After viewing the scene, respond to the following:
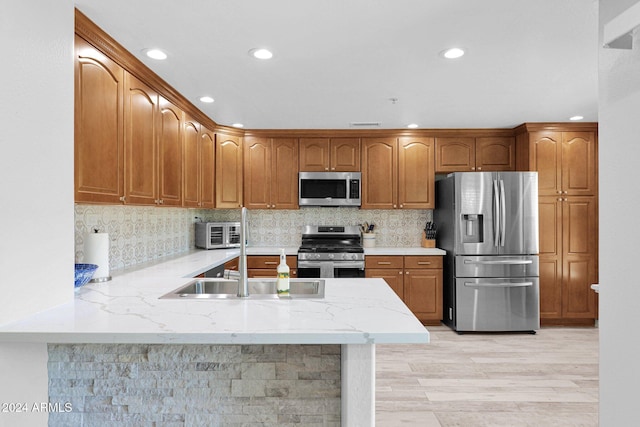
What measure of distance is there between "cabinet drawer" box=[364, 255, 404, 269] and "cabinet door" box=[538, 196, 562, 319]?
1.58m

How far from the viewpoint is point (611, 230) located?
1.50 metres

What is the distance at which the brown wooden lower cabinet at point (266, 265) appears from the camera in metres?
4.24

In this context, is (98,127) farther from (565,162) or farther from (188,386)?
(565,162)

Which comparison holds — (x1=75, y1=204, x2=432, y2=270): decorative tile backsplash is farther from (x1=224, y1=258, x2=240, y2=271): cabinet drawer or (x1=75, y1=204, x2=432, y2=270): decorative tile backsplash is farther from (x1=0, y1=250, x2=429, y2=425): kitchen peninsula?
(x1=0, y1=250, x2=429, y2=425): kitchen peninsula

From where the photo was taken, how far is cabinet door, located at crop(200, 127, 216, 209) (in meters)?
3.85

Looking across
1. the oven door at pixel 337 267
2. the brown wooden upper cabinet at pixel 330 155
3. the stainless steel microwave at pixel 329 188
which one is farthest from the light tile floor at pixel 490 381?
the brown wooden upper cabinet at pixel 330 155

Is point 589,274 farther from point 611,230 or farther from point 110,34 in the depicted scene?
point 110,34

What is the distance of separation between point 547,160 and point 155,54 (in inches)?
159

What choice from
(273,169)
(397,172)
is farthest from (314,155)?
(397,172)

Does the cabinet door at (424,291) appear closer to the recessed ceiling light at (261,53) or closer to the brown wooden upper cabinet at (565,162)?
the brown wooden upper cabinet at (565,162)

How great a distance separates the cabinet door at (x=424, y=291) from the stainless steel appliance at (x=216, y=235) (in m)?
2.00

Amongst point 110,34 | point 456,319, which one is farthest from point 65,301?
point 456,319

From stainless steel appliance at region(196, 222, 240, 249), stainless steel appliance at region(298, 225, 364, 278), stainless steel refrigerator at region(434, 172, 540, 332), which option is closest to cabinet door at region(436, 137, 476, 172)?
stainless steel refrigerator at region(434, 172, 540, 332)

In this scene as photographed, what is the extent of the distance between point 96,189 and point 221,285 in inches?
32.8
